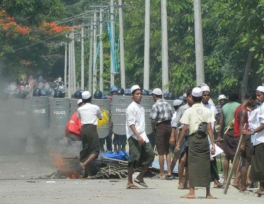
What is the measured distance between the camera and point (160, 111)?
17.5 m

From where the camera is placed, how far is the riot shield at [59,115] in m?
25.7

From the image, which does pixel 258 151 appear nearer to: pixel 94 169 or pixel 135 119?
pixel 135 119

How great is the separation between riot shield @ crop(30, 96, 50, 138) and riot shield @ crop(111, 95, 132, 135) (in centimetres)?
248

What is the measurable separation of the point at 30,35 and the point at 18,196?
3433 cm

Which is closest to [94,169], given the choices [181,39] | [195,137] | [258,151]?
[195,137]

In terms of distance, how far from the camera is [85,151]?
17.3 m

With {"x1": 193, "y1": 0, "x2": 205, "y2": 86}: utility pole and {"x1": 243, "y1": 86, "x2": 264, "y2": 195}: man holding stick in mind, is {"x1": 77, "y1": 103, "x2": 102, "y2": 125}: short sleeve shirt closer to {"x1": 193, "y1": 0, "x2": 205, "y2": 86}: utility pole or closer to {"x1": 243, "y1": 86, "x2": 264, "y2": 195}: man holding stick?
{"x1": 243, "y1": 86, "x2": 264, "y2": 195}: man holding stick

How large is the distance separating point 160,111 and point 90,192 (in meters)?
3.58

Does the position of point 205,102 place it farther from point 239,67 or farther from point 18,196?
point 239,67

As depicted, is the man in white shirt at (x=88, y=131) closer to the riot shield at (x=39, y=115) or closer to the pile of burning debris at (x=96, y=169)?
the pile of burning debris at (x=96, y=169)

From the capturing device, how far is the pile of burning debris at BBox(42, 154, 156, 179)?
56.1 feet

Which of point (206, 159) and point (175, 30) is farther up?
point (175, 30)

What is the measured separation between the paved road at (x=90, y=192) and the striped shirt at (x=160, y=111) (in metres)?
1.27

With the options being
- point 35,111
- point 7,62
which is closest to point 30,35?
point 7,62
